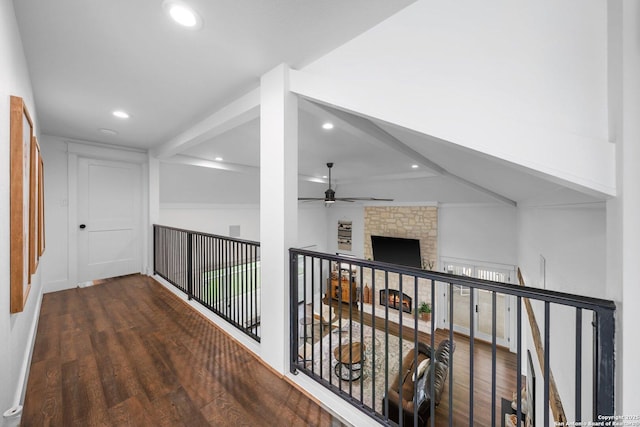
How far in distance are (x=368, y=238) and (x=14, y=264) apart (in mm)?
7497

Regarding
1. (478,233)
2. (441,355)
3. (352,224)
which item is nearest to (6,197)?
(441,355)

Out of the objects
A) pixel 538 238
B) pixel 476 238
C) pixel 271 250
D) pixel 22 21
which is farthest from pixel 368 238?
pixel 22 21

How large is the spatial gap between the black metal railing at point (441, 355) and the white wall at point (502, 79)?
0.59 meters

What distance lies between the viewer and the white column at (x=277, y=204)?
181cm

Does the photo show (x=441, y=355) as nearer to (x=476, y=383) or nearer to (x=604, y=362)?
(x=476, y=383)

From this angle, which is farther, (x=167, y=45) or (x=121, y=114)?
(x=121, y=114)

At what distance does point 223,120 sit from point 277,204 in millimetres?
1322

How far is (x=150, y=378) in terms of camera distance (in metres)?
1.76

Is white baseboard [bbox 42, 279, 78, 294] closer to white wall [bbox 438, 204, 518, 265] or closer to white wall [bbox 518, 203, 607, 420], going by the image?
white wall [bbox 518, 203, 607, 420]

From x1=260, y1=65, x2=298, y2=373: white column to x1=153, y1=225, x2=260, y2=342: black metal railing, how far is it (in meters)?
0.25

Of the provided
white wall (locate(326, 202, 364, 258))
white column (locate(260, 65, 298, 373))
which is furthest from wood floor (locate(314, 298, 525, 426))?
white wall (locate(326, 202, 364, 258))

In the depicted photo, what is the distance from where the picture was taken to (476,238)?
6270mm

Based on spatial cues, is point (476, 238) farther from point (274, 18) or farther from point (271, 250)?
point (274, 18)

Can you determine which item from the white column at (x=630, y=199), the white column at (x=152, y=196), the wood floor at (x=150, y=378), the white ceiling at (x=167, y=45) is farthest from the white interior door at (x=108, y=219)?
the white column at (x=630, y=199)
